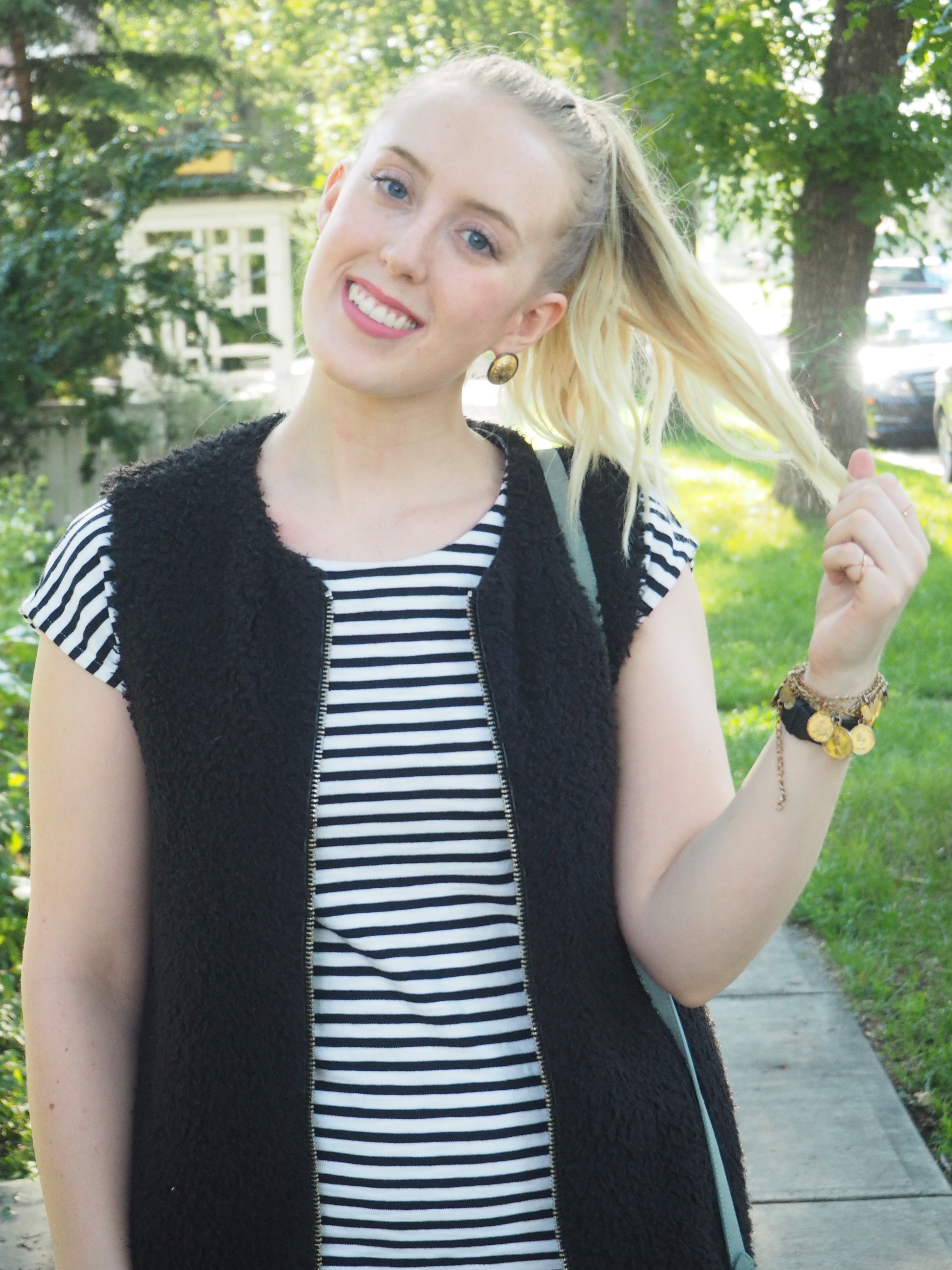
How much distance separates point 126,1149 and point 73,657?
600mm

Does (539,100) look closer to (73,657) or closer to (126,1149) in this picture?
(73,657)

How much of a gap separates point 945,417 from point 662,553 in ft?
42.9

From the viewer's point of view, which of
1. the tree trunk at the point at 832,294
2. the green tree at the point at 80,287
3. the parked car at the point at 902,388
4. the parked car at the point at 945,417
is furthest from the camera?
the parked car at the point at 902,388

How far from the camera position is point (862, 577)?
1.58 metres

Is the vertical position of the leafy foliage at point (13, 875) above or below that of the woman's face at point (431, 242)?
below

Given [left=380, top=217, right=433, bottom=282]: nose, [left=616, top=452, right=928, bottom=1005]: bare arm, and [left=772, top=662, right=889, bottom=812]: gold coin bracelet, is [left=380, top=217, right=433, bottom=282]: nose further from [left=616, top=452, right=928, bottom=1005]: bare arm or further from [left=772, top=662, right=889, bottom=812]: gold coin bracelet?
[left=772, top=662, right=889, bottom=812]: gold coin bracelet

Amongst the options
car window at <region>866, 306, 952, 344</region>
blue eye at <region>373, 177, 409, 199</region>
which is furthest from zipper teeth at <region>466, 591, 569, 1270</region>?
car window at <region>866, 306, 952, 344</region>

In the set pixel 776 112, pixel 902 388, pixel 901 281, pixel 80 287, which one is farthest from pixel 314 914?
pixel 901 281

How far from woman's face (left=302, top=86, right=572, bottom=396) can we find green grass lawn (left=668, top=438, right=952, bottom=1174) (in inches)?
16.0

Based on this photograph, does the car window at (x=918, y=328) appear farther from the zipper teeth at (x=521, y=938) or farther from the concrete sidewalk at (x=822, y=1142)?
the zipper teeth at (x=521, y=938)

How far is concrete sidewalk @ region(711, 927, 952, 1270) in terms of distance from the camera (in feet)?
9.66

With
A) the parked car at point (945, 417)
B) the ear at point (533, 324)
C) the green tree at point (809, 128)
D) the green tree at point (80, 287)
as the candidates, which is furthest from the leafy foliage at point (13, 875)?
the parked car at point (945, 417)

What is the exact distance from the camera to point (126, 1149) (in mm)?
1724

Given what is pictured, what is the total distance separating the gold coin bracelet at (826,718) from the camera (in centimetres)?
162
